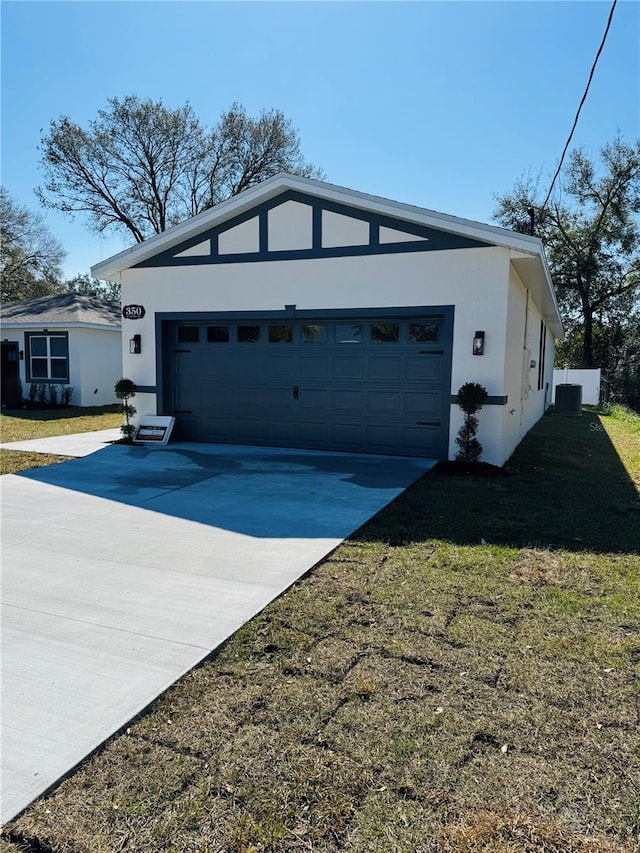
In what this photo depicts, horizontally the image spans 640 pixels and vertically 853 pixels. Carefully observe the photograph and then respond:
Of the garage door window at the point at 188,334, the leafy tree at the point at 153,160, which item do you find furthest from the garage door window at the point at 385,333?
the leafy tree at the point at 153,160

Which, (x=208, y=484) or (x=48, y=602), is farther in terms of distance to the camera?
(x=208, y=484)

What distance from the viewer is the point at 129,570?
13.9ft

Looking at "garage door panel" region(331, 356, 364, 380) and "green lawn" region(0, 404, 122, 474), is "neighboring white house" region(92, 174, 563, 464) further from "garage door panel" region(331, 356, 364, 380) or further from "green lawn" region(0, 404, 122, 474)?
Result: "green lawn" region(0, 404, 122, 474)

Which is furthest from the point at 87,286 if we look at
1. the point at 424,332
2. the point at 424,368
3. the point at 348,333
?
the point at 424,368

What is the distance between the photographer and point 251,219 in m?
9.62

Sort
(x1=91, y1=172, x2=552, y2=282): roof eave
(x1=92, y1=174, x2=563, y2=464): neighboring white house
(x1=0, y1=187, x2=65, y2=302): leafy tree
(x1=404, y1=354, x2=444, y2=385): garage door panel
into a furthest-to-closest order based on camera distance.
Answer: (x1=0, y1=187, x2=65, y2=302): leafy tree → (x1=404, y1=354, x2=444, y2=385): garage door panel → (x1=92, y1=174, x2=563, y2=464): neighboring white house → (x1=91, y1=172, x2=552, y2=282): roof eave

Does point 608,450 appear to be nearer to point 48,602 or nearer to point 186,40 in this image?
point 48,602

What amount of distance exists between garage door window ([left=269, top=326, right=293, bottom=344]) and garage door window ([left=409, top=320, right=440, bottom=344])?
2055 mm

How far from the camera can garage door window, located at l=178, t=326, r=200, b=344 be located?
10453 millimetres

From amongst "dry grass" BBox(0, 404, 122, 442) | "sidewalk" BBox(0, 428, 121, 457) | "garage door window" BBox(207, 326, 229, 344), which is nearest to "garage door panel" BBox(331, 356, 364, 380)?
"garage door window" BBox(207, 326, 229, 344)

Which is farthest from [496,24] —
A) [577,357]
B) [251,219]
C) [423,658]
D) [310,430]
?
[577,357]

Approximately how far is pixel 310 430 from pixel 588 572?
233 inches

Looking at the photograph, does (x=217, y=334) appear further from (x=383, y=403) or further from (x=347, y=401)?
(x=383, y=403)

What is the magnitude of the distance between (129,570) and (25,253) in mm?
37212
